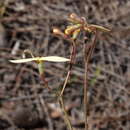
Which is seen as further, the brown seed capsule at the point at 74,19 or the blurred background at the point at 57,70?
the blurred background at the point at 57,70

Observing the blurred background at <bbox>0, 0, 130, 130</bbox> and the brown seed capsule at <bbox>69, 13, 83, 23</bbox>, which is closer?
the brown seed capsule at <bbox>69, 13, 83, 23</bbox>

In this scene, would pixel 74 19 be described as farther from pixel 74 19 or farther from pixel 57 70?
pixel 57 70

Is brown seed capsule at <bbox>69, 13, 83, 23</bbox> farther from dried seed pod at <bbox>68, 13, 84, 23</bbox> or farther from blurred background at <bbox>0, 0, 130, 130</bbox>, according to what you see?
blurred background at <bbox>0, 0, 130, 130</bbox>

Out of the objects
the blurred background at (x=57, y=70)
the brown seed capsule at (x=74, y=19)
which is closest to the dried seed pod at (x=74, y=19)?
the brown seed capsule at (x=74, y=19)

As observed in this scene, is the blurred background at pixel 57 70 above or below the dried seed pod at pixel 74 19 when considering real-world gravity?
below

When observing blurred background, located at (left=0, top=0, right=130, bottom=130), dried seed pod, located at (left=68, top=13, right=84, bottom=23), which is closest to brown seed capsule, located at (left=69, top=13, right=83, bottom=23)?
dried seed pod, located at (left=68, top=13, right=84, bottom=23)

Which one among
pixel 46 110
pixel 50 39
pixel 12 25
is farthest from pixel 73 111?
pixel 12 25

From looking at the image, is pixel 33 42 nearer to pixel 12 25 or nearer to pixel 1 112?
pixel 12 25

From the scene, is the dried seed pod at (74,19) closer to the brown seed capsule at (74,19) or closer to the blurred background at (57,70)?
the brown seed capsule at (74,19)
